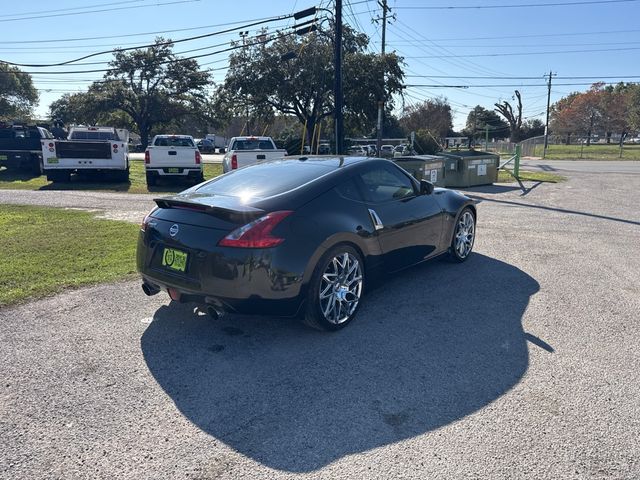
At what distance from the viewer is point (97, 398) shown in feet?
10.5

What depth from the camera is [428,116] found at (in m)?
65.8

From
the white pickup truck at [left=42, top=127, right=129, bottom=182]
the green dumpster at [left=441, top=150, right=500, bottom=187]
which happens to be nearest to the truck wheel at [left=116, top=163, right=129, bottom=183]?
the white pickup truck at [left=42, top=127, right=129, bottom=182]

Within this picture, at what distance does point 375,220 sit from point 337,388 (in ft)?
6.15

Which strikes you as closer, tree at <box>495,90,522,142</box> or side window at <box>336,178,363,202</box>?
side window at <box>336,178,363,202</box>

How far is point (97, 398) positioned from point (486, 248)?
19.2ft

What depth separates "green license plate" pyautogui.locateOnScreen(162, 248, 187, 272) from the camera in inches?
156

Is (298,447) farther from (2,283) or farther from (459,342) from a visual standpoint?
(2,283)

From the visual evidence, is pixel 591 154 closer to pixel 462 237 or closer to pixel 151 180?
pixel 151 180

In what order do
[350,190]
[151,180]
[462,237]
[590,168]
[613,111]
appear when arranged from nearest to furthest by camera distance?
[350,190] < [462,237] < [151,180] < [590,168] < [613,111]

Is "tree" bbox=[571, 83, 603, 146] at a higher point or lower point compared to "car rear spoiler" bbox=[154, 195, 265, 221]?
higher

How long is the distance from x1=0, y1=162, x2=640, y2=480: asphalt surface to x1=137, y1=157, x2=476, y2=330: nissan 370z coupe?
1.25ft

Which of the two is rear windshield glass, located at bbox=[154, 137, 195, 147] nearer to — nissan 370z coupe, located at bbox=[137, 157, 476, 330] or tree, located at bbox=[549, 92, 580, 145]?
nissan 370z coupe, located at bbox=[137, 157, 476, 330]

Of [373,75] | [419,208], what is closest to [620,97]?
[373,75]

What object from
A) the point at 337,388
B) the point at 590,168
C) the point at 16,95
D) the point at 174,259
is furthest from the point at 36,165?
the point at 16,95
